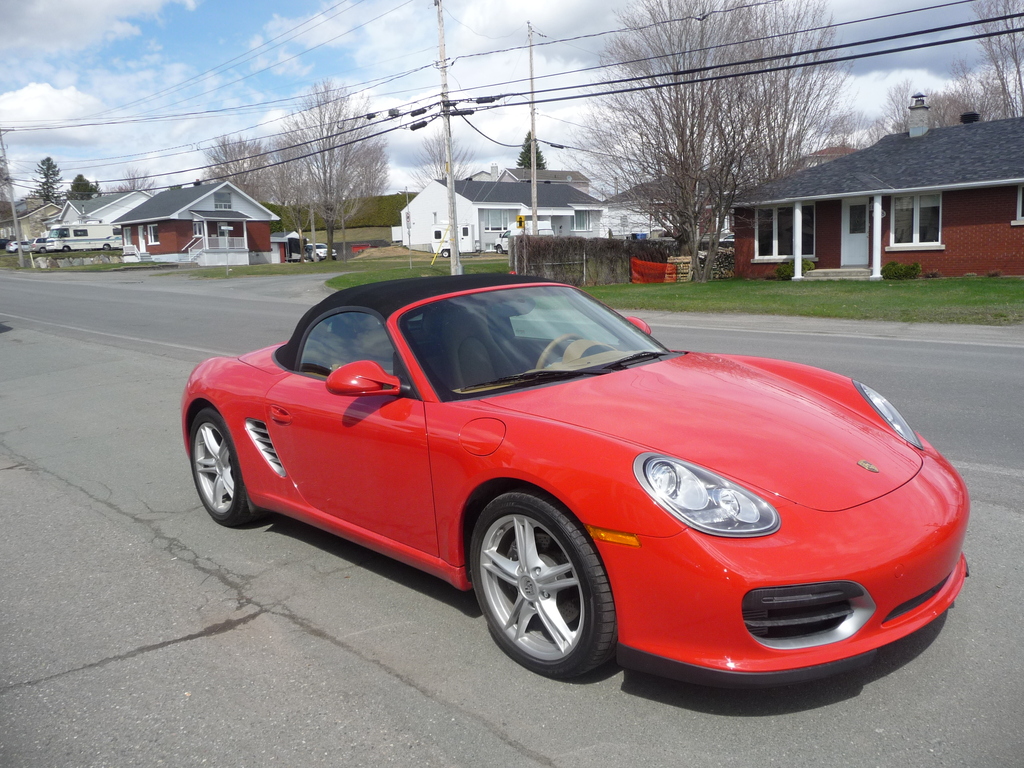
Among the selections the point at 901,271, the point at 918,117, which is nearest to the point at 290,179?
the point at 918,117

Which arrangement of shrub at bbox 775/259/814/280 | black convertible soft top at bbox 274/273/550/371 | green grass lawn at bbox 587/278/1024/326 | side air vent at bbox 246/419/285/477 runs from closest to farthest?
black convertible soft top at bbox 274/273/550/371, side air vent at bbox 246/419/285/477, green grass lawn at bbox 587/278/1024/326, shrub at bbox 775/259/814/280

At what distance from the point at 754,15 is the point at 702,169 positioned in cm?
582

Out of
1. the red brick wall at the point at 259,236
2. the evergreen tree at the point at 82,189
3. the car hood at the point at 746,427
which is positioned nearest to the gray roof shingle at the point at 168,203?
the red brick wall at the point at 259,236

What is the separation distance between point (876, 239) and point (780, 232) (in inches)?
174

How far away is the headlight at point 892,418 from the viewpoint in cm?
368

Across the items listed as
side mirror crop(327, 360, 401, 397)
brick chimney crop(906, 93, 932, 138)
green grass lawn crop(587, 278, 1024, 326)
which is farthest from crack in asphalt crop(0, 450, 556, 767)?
brick chimney crop(906, 93, 932, 138)

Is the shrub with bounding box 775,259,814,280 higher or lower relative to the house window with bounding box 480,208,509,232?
lower

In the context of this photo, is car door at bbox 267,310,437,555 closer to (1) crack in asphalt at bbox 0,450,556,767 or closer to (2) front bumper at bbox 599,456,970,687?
(1) crack in asphalt at bbox 0,450,556,767

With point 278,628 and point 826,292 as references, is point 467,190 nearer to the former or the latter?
Answer: point 826,292

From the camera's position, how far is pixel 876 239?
1070 inches

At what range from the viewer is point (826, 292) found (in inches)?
894

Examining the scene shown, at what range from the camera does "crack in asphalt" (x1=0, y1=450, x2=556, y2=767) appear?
2.86 meters

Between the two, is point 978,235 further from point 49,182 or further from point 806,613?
point 49,182

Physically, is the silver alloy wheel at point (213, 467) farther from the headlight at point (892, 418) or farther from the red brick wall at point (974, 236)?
the red brick wall at point (974, 236)
